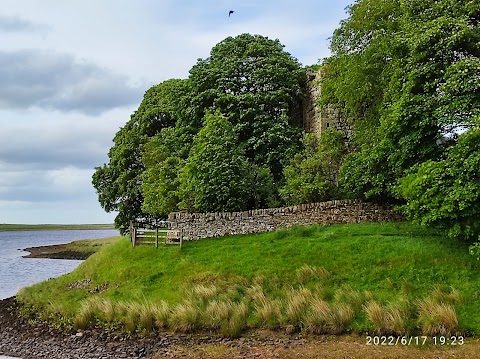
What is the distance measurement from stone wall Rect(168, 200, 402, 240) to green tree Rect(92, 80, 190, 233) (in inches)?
354

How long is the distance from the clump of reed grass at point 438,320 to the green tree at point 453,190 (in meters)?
3.28

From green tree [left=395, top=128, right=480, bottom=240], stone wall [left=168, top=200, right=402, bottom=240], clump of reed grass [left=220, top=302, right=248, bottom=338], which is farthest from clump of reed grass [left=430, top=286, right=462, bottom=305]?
stone wall [left=168, top=200, right=402, bottom=240]

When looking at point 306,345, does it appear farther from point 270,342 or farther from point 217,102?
point 217,102

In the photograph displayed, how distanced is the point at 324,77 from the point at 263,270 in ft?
43.0

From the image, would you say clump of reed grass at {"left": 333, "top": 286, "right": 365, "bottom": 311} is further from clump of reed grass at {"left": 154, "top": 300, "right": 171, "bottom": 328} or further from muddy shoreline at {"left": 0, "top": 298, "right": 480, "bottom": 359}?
clump of reed grass at {"left": 154, "top": 300, "right": 171, "bottom": 328}

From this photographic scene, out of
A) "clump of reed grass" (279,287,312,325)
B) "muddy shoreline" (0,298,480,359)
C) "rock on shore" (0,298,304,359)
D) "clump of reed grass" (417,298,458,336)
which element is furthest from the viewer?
"clump of reed grass" (279,287,312,325)

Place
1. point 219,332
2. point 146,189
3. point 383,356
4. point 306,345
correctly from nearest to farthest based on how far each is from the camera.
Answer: point 383,356 → point 306,345 → point 219,332 → point 146,189

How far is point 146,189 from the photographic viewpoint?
29.9 metres

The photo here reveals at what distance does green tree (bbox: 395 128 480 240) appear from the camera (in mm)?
15453

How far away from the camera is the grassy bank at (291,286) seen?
47.2 feet

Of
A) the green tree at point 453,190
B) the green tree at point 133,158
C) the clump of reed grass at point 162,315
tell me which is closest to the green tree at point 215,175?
the green tree at point 133,158

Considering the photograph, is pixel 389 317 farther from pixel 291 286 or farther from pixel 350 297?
pixel 291 286

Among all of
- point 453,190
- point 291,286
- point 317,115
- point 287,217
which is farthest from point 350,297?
point 317,115

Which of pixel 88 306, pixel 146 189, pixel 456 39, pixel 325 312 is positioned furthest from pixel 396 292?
pixel 146 189
